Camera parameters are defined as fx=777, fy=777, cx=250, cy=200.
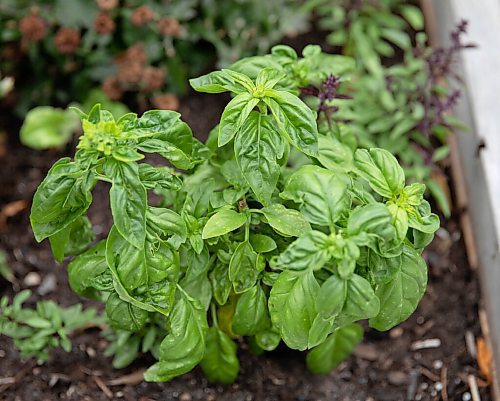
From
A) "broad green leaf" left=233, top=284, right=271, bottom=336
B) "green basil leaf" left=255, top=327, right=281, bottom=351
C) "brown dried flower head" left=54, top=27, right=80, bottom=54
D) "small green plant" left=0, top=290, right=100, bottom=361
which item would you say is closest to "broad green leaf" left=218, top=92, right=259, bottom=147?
"broad green leaf" left=233, top=284, right=271, bottom=336

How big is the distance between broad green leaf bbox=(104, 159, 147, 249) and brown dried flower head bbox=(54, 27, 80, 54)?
1.14 m

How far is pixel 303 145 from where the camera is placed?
1.44m

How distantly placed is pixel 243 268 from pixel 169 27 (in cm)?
109

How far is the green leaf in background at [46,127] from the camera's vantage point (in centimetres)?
246

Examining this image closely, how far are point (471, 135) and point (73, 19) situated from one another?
1.27 meters

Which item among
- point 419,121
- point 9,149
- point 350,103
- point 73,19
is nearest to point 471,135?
point 419,121

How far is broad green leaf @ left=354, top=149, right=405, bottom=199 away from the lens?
4.82 feet

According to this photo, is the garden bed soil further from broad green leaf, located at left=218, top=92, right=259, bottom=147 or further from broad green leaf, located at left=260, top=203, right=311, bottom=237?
broad green leaf, located at left=218, top=92, right=259, bottom=147

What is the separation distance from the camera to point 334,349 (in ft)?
6.07

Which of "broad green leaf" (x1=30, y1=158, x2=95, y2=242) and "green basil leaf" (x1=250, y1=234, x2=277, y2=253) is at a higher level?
"broad green leaf" (x1=30, y1=158, x2=95, y2=242)

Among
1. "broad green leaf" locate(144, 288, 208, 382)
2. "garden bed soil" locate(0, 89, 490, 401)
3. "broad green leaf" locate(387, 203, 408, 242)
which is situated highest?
"broad green leaf" locate(387, 203, 408, 242)

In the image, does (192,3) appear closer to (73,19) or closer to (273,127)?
(73,19)

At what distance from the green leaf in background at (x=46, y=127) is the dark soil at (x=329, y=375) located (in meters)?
0.37

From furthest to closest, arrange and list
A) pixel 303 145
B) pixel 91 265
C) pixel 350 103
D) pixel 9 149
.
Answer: pixel 9 149, pixel 350 103, pixel 91 265, pixel 303 145
